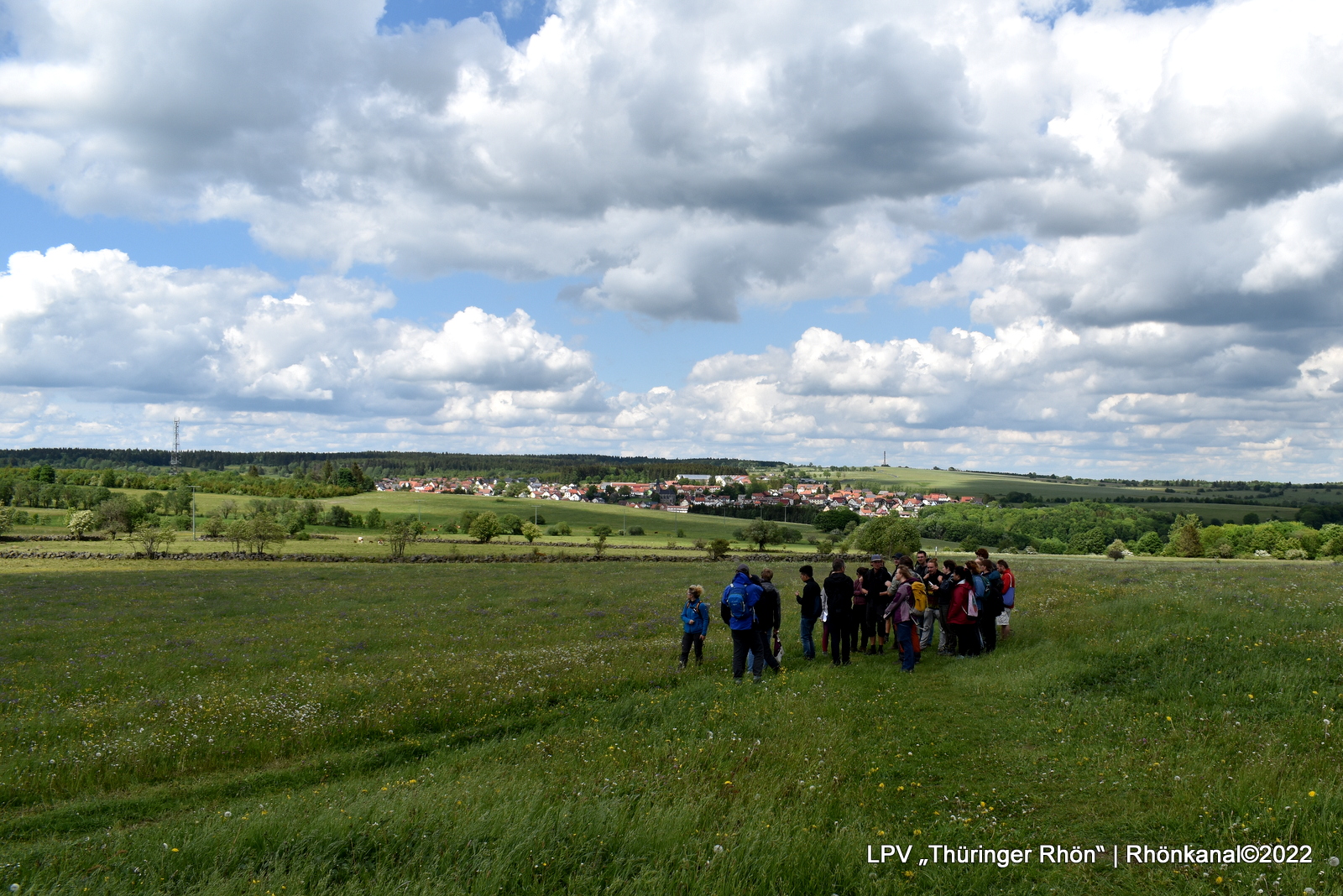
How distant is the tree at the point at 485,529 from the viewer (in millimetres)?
97744

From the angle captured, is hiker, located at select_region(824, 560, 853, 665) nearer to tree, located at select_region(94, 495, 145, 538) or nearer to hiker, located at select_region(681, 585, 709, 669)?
hiker, located at select_region(681, 585, 709, 669)

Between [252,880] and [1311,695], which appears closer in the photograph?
[252,880]

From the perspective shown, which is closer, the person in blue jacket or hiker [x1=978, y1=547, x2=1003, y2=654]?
the person in blue jacket

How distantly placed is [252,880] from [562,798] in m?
3.19

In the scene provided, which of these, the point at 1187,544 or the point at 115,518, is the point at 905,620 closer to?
the point at 1187,544

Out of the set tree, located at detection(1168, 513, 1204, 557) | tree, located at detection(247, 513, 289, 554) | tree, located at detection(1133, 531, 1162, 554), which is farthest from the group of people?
tree, located at detection(1133, 531, 1162, 554)

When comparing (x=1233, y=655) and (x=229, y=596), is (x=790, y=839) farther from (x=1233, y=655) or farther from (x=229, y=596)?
(x=229, y=596)

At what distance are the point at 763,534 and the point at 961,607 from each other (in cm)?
9025

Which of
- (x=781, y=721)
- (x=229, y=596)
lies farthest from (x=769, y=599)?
(x=229, y=596)

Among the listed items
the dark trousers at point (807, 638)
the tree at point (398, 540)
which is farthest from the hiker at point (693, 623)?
the tree at point (398, 540)

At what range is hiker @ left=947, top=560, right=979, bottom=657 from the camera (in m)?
16.8

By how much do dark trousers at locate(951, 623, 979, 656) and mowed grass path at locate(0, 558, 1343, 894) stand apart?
89cm

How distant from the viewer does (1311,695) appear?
Result: 11.2 meters

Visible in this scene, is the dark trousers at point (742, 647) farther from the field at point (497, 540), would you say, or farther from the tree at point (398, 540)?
the field at point (497, 540)
